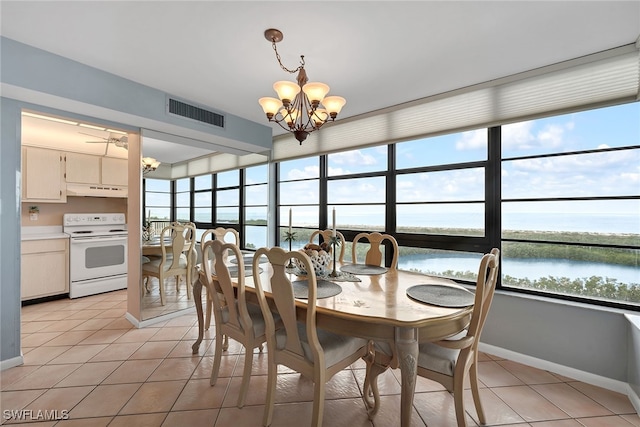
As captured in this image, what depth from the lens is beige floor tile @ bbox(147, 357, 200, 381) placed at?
2127mm

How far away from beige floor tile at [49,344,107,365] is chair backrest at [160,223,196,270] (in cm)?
101

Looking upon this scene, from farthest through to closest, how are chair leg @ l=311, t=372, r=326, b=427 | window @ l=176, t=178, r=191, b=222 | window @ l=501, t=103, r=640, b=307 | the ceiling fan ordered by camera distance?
1. the ceiling fan
2. window @ l=176, t=178, r=191, b=222
3. window @ l=501, t=103, r=640, b=307
4. chair leg @ l=311, t=372, r=326, b=427

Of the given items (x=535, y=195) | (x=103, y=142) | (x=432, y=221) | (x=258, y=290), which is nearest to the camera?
(x=258, y=290)

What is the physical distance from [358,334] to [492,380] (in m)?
1.51

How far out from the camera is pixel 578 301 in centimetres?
225

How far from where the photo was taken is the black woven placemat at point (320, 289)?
1.71 meters

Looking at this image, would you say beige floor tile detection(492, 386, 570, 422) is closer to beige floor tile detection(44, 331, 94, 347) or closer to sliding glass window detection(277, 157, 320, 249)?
sliding glass window detection(277, 157, 320, 249)

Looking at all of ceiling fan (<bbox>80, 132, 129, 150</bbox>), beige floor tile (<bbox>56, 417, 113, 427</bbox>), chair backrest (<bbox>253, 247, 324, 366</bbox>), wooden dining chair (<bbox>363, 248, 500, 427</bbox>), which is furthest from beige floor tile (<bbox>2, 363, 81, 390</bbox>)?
ceiling fan (<bbox>80, 132, 129, 150</bbox>)

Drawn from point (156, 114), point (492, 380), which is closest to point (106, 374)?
point (156, 114)

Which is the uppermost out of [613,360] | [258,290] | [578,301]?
[258,290]

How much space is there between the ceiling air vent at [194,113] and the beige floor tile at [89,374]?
2.49 m

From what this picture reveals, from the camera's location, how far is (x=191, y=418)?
1712 millimetres

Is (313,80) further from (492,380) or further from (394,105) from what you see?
(492,380)

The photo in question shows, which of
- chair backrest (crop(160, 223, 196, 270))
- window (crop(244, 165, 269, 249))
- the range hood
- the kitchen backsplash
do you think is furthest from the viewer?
window (crop(244, 165, 269, 249))
